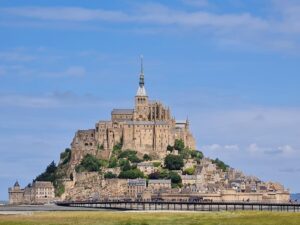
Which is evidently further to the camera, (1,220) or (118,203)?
(118,203)

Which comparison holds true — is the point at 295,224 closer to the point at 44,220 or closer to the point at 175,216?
the point at 175,216

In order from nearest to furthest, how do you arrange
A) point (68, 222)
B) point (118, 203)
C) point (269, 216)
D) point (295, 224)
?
1. point (295, 224)
2. point (68, 222)
3. point (269, 216)
4. point (118, 203)

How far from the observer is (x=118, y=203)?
7643 inches

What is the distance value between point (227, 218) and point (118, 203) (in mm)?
80099

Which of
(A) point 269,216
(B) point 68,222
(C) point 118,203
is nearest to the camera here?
(B) point 68,222

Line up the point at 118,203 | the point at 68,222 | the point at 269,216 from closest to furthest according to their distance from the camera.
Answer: the point at 68,222 < the point at 269,216 < the point at 118,203

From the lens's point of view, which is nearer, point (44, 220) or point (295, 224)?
point (295, 224)

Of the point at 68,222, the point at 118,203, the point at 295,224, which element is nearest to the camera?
the point at 295,224

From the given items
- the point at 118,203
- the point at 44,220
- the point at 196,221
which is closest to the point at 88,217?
the point at 44,220

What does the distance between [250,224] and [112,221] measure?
1687 cm

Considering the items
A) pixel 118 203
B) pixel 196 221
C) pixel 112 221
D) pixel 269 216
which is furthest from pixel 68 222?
pixel 118 203

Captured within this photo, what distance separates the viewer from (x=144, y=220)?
113125mm

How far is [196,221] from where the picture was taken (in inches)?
4343

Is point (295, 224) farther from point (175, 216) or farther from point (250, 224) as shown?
point (175, 216)
